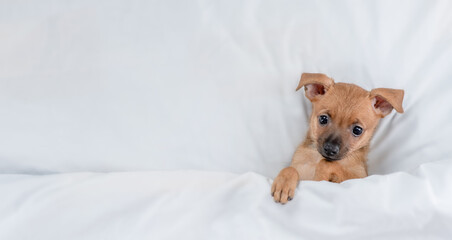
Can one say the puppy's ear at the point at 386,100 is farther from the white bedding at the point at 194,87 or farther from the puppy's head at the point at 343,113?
the white bedding at the point at 194,87

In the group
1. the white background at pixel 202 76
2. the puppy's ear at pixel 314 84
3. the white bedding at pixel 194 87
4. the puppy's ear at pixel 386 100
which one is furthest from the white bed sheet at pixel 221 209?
the puppy's ear at pixel 314 84

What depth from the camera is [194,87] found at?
2484 mm

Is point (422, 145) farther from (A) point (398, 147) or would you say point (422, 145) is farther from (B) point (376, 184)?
(B) point (376, 184)

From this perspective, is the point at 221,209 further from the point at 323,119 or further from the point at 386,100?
the point at 386,100

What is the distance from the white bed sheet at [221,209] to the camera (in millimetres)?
1915

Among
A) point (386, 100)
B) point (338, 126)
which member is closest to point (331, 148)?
point (338, 126)

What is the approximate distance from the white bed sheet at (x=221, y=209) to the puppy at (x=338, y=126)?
1.17 ft

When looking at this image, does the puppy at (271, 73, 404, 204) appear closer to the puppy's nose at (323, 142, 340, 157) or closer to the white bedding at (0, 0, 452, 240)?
the puppy's nose at (323, 142, 340, 157)

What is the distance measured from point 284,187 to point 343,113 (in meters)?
0.64

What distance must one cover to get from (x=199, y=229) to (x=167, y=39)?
1.15 meters

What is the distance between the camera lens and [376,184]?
78.7 inches

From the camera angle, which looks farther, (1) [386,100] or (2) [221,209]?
(1) [386,100]

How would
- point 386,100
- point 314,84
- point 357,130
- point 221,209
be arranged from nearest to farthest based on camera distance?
point 221,209 → point 386,100 → point 357,130 → point 314,84

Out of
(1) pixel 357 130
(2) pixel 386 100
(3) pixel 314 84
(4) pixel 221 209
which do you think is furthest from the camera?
(3) pixel 314 84
